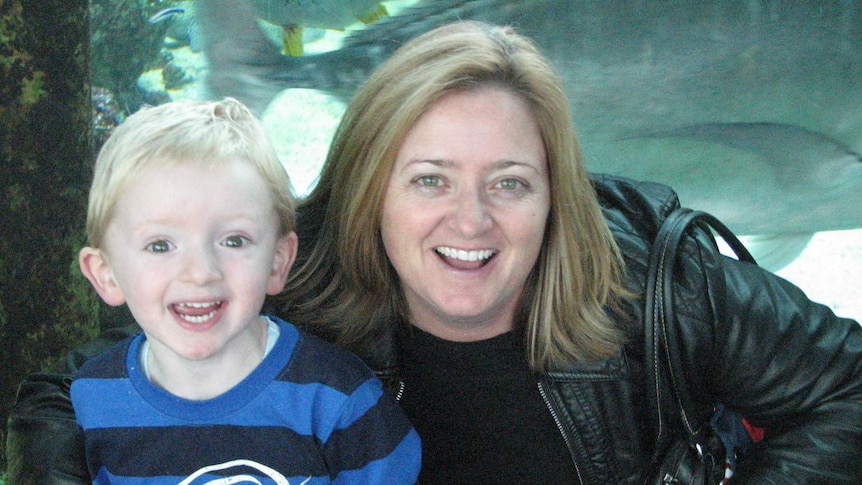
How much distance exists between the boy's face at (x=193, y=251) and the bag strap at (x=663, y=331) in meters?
0.72

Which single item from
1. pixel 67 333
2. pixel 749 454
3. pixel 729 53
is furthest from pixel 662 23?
pixel 67 333

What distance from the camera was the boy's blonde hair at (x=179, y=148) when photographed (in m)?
1.20

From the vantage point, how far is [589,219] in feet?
5.33

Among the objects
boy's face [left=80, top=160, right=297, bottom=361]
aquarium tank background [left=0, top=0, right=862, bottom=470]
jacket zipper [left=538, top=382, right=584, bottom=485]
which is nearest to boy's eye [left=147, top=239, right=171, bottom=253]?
boy's face [left=80, top=160, right=297, bottom=361]

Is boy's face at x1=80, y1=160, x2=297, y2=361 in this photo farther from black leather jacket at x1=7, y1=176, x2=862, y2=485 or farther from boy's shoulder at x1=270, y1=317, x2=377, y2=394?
black leather jacket at x1=7, y1=176, x2=862, y2=485

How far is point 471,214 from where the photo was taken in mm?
1437

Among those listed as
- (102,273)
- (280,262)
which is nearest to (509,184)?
(280,262)

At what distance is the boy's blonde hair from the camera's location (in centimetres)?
120

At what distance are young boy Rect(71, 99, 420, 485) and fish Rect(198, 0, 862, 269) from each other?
1.54 meters

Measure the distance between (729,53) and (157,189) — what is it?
2198 mm

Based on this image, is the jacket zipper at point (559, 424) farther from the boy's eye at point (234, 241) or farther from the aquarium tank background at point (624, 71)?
the aquarium tank background at point (624, 71)

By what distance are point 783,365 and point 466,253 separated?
644mm

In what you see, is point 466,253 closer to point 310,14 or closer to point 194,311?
→ point 194,311

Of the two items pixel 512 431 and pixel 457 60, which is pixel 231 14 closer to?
pixel 457 60
